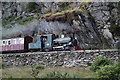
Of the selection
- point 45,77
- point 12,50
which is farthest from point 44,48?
point 45,77

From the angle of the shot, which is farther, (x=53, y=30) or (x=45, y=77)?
(x=53, y=30)

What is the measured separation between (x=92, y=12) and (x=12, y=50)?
17.9 m

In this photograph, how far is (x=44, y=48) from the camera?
1923 cm

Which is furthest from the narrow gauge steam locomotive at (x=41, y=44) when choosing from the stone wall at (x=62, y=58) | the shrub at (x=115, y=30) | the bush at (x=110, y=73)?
the shrub at (x=115, y=30)

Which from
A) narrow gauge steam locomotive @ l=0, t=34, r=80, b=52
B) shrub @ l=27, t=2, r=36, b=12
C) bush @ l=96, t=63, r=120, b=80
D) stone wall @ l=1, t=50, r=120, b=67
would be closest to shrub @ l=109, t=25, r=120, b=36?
narrow gauge steam locomotive @ l=0, t=34, r=80, b=52

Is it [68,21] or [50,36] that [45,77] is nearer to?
[50,36]

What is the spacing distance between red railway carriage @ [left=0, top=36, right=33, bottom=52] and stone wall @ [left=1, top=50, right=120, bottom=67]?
212 centimetres

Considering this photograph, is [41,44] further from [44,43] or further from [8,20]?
[8,20]

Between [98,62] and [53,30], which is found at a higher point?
[53,30]

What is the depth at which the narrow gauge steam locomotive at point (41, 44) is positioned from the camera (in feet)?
58.4

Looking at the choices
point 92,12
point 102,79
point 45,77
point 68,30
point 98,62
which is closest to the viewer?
point 102,79

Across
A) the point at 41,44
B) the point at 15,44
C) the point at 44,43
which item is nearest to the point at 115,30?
the point at 44,43

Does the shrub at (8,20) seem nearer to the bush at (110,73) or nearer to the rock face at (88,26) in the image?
the rock face at (88,26)

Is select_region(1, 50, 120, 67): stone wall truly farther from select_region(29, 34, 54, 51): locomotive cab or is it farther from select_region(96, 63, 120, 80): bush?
select_region(96, 63, 120, 80): bush
